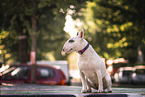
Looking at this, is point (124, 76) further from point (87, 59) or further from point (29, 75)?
point (87, 59)

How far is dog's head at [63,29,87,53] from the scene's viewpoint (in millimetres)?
4539

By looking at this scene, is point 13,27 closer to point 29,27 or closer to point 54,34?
point 29,27

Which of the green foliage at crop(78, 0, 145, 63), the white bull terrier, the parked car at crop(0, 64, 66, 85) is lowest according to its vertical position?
the parked car at crop(0, 64, 66, 85)

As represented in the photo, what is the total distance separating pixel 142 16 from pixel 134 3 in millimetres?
865

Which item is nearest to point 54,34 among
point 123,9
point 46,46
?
point 46,46

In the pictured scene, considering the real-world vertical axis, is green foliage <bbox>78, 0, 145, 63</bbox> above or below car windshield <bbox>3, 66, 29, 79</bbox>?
above

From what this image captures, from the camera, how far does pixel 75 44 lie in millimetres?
4555

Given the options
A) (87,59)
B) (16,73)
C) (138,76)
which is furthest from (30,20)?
(138,76)

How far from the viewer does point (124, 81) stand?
28.3 metres

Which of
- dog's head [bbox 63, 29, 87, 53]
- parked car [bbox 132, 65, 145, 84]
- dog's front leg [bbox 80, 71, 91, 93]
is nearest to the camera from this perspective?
dog's head [bbox 63, 29, 87, 53]

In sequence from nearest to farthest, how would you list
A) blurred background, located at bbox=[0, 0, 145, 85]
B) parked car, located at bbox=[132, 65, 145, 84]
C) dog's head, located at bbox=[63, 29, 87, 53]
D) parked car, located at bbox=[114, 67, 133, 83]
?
dog's head, located at bbox=[63, 29, 87, 53] → blurred background, located at bbox=[0, 0, 145, 85] → parked car, located at bbox=[132, 65, 145, 84] → parked car, located at bbox=[114, 67, 133, 83]

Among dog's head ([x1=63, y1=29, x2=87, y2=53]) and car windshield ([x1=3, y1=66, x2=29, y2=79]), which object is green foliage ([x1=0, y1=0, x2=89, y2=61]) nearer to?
car windshield ([x1=3, y1=66, x2=29, y2=79])

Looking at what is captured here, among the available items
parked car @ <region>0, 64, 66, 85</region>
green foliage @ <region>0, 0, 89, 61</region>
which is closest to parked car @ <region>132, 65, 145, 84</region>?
green foliage @ <region>0, 0, 89, 61</region>

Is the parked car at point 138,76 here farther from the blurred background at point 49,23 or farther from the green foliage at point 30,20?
the green foliage at point 30,20
